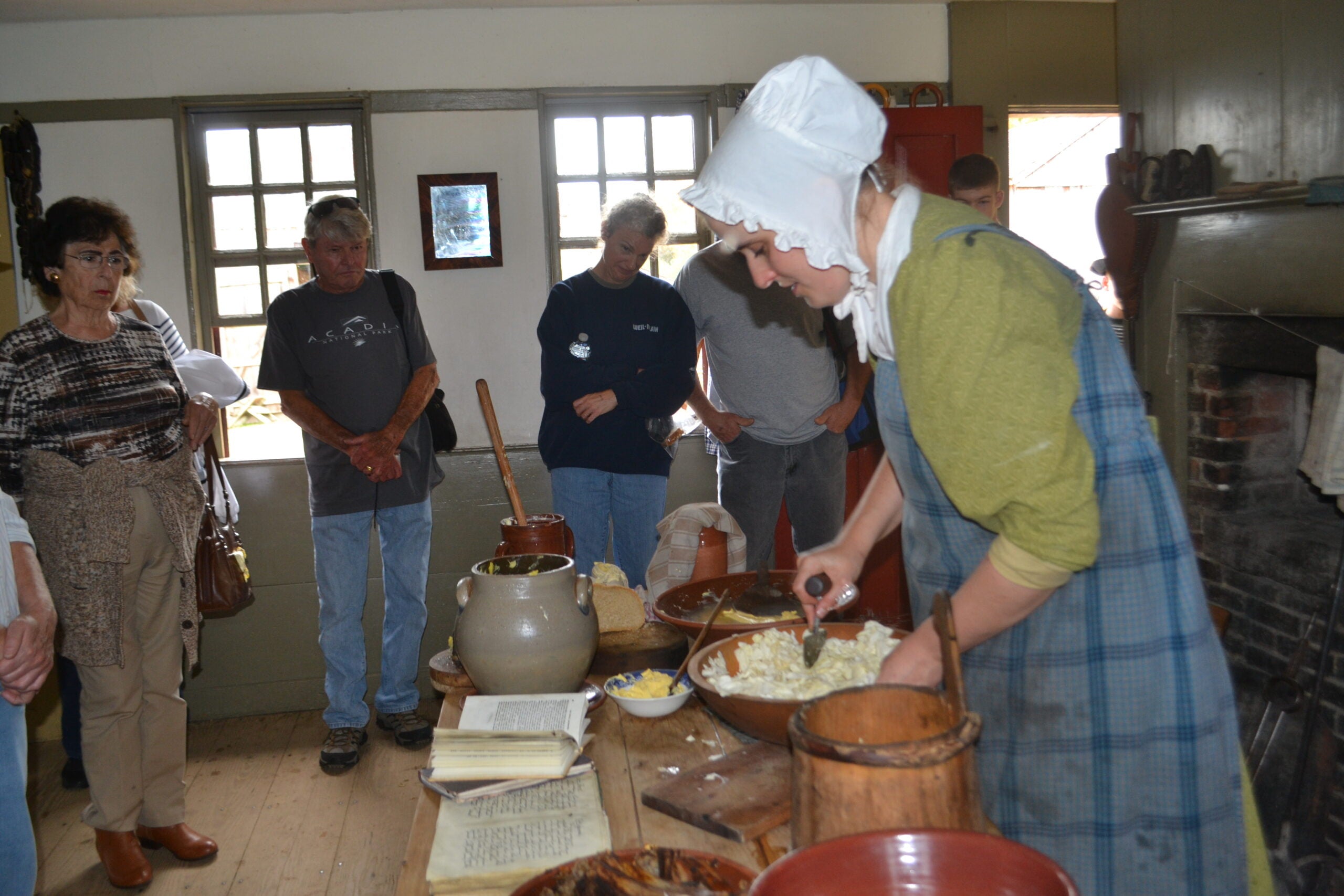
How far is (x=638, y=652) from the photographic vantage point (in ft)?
6.08

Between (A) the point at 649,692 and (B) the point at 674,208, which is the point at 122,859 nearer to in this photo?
(A) the point at 649,692

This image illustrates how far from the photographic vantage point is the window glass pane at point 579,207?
14.0 feet

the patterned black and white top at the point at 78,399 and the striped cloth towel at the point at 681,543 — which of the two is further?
the patterned black and white top at the point at 78,399

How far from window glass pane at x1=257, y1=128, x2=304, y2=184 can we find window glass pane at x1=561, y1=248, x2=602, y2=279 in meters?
1.06

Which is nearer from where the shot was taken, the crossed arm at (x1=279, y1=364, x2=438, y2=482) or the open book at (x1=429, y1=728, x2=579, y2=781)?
the open book at (x1=429, y1=728, x2=579, y2=781)

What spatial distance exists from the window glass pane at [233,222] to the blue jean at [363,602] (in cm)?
141

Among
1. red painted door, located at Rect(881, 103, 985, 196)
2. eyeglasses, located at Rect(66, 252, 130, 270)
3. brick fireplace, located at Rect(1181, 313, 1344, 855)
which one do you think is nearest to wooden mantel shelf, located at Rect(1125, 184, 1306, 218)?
brick fireplace, located at Rect(1181, 313, 1344, 855)

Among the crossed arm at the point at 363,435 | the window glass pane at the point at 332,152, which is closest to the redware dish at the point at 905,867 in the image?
the crossed arm at the point at 363,435

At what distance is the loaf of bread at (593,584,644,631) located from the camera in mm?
1980

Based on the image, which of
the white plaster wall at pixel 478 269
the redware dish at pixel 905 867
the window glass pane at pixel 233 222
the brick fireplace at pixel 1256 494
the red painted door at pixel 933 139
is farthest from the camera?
the window glass pane at pixel 233 222

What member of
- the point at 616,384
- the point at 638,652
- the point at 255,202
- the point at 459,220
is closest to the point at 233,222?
the point at 255,202

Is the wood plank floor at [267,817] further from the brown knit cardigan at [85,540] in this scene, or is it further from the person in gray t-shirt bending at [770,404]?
the person in gray t-shirt bending at [770,404]

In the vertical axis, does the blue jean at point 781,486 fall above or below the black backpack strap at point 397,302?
below

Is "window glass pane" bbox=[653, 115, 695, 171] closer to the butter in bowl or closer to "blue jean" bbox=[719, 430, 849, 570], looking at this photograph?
"blue jean" bbox=[719, 430, 849, 570]
